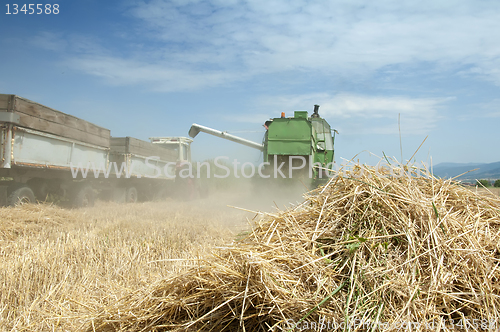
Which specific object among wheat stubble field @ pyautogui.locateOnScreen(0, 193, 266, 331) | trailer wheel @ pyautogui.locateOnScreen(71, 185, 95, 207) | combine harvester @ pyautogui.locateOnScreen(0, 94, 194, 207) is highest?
combine harvester @ pyautogui.locateOnScreen(0, 94, 194, 207)

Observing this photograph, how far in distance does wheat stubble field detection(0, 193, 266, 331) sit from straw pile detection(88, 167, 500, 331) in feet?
0.75

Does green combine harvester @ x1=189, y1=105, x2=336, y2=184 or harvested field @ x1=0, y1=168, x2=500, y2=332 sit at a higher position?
green combine harvester @ x1=189, y1=105, x2=336, y2=184

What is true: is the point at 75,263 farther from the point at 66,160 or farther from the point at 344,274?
the point at 66,160

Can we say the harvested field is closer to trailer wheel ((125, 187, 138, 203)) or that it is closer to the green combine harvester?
the green combine harvester

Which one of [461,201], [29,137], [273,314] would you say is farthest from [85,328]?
[29,137]

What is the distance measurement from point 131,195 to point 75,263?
33.9ft

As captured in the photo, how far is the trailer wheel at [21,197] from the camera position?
747cm

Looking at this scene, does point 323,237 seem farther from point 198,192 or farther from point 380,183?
point 198,192

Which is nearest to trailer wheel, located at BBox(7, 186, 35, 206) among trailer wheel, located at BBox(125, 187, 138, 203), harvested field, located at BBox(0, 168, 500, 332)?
trailer wheel, located at BBox(125, 187, 138, 203)

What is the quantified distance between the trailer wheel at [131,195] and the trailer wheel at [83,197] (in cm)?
254

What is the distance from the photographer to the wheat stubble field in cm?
249

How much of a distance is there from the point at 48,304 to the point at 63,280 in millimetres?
466

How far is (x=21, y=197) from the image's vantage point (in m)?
7.70

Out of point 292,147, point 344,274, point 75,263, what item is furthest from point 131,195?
point 344,274
